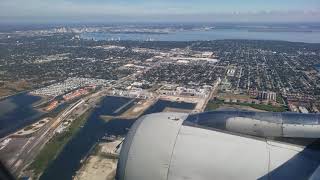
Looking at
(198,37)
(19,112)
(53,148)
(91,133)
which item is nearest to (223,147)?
(53,148)

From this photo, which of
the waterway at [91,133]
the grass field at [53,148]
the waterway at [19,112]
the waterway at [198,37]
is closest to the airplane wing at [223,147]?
the waterway at [91,133]

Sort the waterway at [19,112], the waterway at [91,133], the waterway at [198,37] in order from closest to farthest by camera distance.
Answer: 1. the waterway at [91,133]
2. the waterway at [19,112]
3. the waterway at [198,37]

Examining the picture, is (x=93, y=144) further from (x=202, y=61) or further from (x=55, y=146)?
(x=202, y=61)

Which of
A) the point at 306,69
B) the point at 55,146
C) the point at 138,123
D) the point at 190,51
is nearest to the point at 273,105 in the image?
the point at 55,146

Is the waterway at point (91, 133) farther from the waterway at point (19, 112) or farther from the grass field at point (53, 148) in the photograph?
the waterway at point (19, 112)

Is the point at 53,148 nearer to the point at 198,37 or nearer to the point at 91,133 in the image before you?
the point at 91,133

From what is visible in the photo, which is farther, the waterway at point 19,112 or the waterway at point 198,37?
the waterway at point 198,37

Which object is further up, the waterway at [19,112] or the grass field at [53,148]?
the waterway at [19,112]
